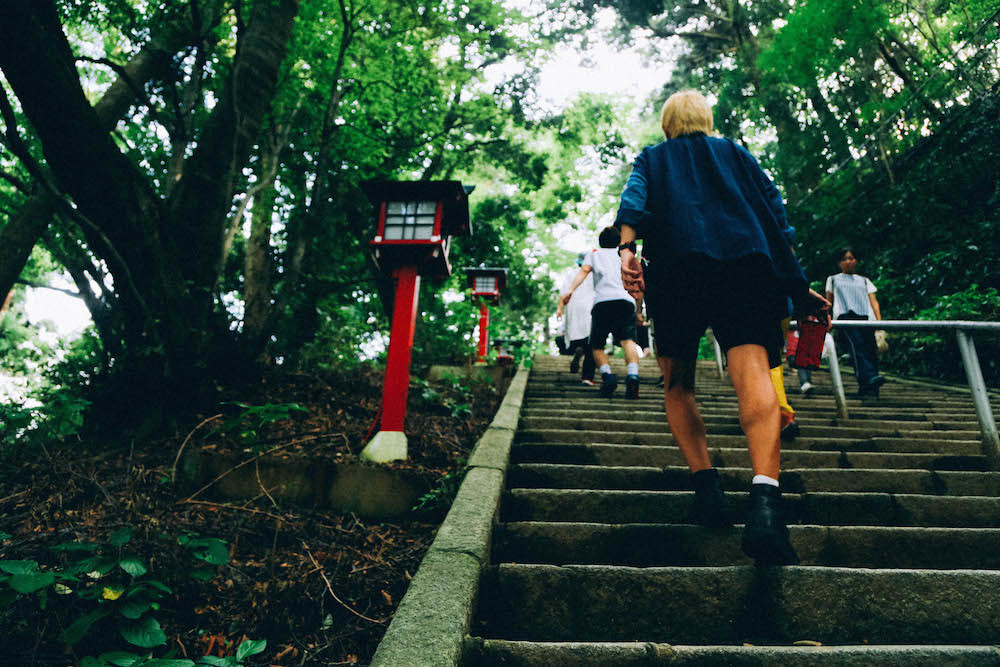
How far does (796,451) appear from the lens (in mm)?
3410

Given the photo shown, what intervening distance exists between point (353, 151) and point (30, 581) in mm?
6226

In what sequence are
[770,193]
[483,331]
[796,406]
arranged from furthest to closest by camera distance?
[483,331], [796,406], [770,193]

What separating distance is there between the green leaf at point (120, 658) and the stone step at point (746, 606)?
103cm

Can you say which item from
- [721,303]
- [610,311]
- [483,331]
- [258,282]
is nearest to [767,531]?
[721,303]

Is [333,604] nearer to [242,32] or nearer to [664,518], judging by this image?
[664,518]

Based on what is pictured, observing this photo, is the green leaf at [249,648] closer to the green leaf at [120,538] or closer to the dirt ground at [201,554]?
the dirt ground at [201,554]

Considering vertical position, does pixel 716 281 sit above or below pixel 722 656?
above

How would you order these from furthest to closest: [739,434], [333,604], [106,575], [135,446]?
[739,434] → [135,446] → [333,604] → [106,575]

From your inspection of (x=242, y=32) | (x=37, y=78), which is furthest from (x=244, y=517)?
(x=242, y=32)

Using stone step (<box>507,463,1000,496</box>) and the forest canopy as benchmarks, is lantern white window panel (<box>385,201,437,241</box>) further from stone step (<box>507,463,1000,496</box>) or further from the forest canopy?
stone step (<box>507,463,1000,496</box>)

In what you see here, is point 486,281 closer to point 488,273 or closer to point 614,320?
point 488,273

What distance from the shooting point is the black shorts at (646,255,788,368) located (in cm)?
195

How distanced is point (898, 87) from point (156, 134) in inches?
597

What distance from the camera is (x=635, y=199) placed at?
2.15m
